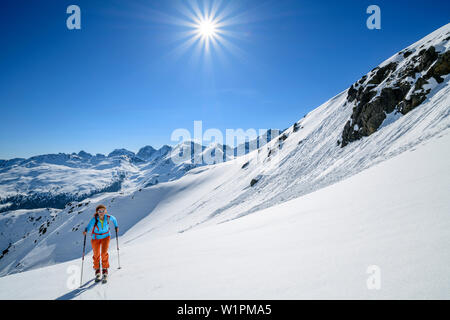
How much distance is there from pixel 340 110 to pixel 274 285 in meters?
43.0

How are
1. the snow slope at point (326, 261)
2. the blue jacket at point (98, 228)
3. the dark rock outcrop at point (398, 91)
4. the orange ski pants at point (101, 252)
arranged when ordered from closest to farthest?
1. the snow slope at point (326, 261)
2. the orange ski pants at point (101, 252)
3. the blue jacket at point (98, 228)
4. the dark rock outcrop at point (398, 91)

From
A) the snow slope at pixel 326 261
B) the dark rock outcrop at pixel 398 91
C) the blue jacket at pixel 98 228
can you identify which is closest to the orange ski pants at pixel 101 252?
the blue jacket at pixel 98 228

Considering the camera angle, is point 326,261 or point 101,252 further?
point 101,252

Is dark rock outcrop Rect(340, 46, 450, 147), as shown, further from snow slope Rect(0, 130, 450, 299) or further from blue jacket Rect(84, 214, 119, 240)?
blue jacket Rect(84, 214, 119, 240)

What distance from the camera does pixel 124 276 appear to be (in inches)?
208

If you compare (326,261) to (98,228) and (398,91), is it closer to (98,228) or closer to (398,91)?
(98,228)

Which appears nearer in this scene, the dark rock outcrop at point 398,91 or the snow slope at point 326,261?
the snow slope at point 326,261

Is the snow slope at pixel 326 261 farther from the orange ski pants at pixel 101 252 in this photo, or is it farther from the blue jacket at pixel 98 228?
the blue jacket at pixel 98 228

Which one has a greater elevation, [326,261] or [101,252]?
[326,261]

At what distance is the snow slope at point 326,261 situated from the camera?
2.61m

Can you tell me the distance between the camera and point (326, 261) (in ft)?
11.0

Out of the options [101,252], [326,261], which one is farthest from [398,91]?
[101,252]
